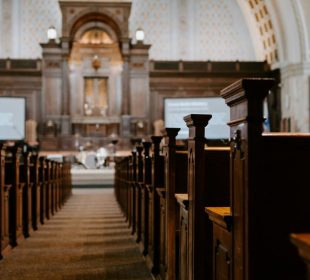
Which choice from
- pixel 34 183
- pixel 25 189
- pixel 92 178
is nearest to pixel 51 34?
pixel 92 178

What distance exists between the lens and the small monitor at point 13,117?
19.8 meters

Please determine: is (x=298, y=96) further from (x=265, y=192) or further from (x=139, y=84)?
(x=265, y=192)

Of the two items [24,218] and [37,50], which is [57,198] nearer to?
[24,218]

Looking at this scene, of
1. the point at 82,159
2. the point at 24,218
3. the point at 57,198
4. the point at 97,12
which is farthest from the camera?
the point at 97,12

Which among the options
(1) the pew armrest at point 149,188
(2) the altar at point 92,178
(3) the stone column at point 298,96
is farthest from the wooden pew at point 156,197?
(3) the stone column at point 298,96

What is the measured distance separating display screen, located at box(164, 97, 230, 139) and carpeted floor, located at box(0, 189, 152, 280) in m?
10.6

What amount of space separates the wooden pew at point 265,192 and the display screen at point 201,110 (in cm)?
1750

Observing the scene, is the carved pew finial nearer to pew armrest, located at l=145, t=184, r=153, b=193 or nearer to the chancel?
pew armrest, located at l=145, t=184, r=153, b=193

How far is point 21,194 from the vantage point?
738 cm

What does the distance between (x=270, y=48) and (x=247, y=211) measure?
62.9 ft

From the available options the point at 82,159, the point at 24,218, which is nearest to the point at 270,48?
the point at 82,159

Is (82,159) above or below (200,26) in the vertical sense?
below

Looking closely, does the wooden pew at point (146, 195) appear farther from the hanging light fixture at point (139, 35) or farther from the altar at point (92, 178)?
the hanging light fixture at point (139, 35)

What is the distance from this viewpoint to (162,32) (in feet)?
73.0
